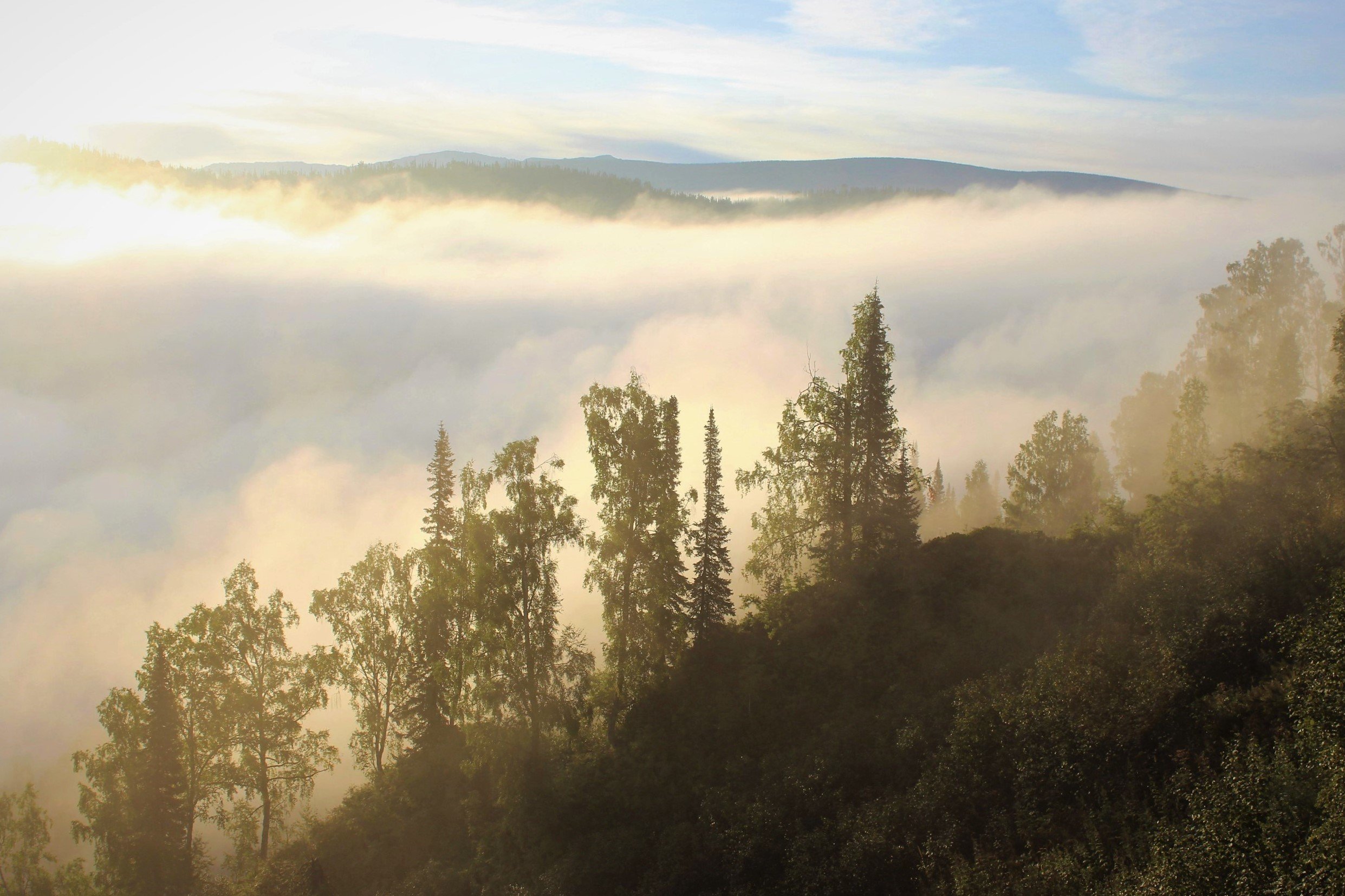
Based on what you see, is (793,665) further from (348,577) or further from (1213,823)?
(348,577)

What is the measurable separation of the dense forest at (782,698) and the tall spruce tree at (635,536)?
159mm

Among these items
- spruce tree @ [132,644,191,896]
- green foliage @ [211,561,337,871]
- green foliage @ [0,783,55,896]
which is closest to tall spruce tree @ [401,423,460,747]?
green foliage @ [211,561,337,871]

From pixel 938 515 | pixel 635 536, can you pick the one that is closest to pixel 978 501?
pixel 938 515

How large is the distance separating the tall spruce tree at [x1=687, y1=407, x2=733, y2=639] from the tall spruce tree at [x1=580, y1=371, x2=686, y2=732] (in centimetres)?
99

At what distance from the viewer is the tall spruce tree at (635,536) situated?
133ft

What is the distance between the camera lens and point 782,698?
37625mm

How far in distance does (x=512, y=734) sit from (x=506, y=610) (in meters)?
5.65

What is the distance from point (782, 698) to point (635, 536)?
32.9 feet

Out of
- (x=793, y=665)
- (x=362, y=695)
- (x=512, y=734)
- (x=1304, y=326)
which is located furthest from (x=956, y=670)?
(x=1304, y=326)

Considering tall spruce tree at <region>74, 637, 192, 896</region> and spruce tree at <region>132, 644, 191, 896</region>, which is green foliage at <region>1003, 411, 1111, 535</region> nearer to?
spruce tree at <region>132, 644, 191, 896</region>

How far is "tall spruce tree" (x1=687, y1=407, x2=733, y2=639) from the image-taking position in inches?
1641

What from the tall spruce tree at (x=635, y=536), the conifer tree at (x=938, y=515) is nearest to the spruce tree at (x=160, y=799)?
the tall spruce tree at (x=635, y=536)

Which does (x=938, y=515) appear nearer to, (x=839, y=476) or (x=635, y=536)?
(x=839, y=476)

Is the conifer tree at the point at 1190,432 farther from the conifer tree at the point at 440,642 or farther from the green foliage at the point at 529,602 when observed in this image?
the conifer tree at the point at 440,642
